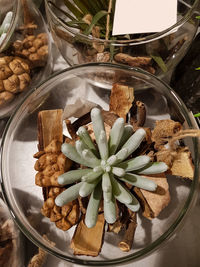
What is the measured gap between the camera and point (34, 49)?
54 cm

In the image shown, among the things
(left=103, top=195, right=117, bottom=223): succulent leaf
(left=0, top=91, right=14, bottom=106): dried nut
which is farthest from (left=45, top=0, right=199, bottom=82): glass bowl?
(left=103, top=195, right=117, bottom=223): succulent leaf

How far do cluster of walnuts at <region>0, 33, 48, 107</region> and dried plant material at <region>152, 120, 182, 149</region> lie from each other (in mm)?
225

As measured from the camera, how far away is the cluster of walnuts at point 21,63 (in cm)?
51

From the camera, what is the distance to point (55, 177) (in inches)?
16.3

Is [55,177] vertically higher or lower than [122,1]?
lower

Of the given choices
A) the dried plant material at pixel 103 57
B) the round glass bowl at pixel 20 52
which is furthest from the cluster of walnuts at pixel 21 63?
the dried plant material at pixel 103 57

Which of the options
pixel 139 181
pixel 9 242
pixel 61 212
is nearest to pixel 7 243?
pixel 9 242

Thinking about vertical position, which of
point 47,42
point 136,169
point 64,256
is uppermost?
point 47,42

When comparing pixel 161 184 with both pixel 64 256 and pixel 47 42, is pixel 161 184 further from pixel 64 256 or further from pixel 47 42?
pixel 47 42

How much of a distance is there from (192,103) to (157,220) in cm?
22

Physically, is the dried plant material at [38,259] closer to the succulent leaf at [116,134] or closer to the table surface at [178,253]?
the table surface at [178,253]

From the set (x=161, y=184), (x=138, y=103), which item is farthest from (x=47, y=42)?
(x=161, y=184)

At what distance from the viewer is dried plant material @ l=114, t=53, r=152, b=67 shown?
49 cm

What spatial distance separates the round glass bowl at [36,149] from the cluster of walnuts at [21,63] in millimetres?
61
